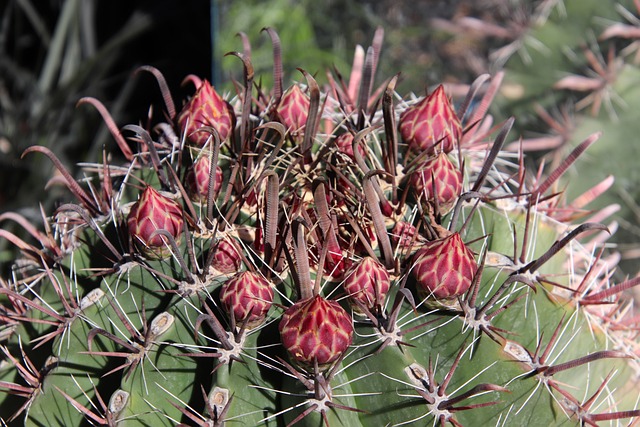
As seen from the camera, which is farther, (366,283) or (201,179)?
(201,179)

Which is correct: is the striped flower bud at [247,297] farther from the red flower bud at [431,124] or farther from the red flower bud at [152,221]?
the red flower bud at [431,124]

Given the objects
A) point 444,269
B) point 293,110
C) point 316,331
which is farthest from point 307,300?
point 293,110

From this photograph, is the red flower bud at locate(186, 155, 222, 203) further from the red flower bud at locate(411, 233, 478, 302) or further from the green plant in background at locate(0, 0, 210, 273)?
the green plant in background at locate(0, 0, 210, 273)

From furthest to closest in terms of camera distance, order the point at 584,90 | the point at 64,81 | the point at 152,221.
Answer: the point at 64,81, the point at 584,90, the point at 152,221

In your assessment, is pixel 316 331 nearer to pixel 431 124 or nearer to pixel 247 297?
pixel 247 297

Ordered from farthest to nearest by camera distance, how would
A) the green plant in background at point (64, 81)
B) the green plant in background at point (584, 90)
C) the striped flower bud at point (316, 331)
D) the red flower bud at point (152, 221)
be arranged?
the green plant in background at point (64, 81), the green plant in background at point (584, 90), the red flower bud at point (152, 221), the striped flower bud at point (316, 331)

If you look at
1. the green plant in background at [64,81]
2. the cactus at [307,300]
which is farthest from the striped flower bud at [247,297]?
the green plant in background at [64,81]

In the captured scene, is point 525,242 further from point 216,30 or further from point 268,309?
point 216,30

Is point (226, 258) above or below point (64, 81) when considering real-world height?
above
